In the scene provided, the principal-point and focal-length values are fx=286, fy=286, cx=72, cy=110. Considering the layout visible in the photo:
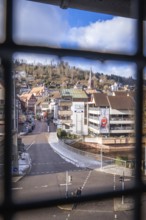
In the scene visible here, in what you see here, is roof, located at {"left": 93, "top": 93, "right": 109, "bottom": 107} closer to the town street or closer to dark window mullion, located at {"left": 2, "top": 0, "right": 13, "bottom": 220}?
the town street

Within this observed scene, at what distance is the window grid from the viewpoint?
0.29 m

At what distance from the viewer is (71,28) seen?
15.5 inches

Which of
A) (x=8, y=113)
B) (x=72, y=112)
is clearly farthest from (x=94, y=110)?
(x=8, y=113)

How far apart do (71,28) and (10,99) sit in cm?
16

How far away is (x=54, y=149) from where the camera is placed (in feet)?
4.68

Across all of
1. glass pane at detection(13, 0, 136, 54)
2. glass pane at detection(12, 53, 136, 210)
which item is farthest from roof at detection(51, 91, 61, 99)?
glass pane at detection(13, 0, 136, 54)

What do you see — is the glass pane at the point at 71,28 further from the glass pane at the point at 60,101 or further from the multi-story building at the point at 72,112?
the multi-story building at the point at 72,112

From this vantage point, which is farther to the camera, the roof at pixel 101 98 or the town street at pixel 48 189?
the roof at pixel 101 98

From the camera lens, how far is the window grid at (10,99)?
11.3 inches

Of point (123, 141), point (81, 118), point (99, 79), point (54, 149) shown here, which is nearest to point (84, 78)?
point (99, 79)

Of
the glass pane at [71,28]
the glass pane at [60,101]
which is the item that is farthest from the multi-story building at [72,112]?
the glass pane at [71,28]

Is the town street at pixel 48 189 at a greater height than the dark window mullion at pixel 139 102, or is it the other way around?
the dark window mullion at pixel 139 102

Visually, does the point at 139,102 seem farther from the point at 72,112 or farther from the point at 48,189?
the point at 72,112

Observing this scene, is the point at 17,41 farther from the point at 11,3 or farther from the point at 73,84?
the point at 73,84
